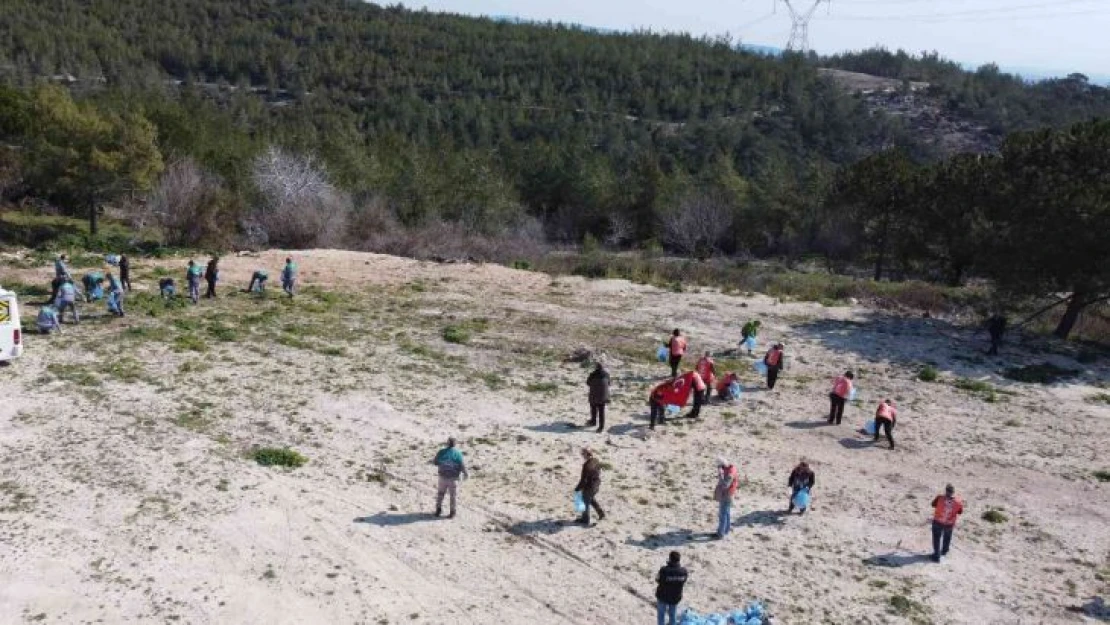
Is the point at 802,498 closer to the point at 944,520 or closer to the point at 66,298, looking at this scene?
the point at 944,520

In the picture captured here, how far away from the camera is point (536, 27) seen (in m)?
140

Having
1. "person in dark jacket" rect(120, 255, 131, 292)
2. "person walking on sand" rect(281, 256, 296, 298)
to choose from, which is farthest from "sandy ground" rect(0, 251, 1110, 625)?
"person in dark jacket" rect(120, 255, 131, 292)

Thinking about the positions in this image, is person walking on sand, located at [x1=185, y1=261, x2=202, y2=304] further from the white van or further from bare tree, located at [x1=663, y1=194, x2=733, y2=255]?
bare tree, located at [x1=663, y1=194, x2=733, y2=255]

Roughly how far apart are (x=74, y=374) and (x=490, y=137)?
72642 millimetres

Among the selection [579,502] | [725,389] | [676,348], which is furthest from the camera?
[676,348]

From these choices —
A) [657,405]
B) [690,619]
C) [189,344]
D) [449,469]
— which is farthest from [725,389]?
[189,344]

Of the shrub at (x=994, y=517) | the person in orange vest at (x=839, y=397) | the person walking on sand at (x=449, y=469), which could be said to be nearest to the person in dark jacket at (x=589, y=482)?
the person walking on sand at (x=449, y=469)

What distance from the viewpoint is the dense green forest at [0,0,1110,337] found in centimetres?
4116

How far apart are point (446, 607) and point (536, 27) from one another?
136 m

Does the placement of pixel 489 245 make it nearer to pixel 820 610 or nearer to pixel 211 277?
pixel 211 277

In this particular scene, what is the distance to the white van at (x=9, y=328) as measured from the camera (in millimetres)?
20922

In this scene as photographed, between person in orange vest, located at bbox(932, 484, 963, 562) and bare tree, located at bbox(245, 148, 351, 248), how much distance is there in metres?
32.9

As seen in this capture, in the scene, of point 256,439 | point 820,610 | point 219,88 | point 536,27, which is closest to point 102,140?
point 256,439

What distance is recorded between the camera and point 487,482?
17.0m
